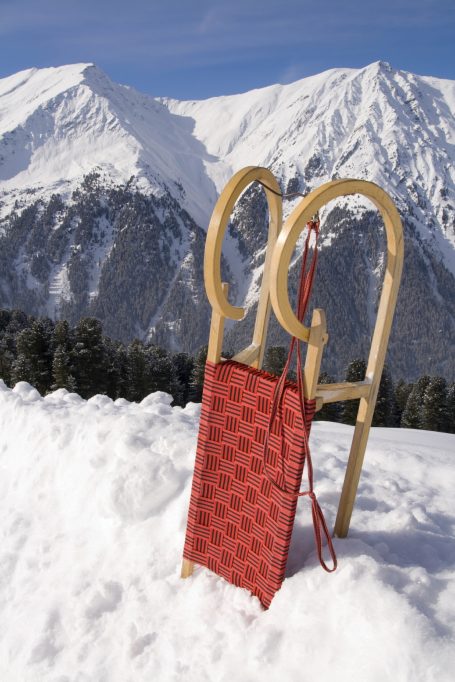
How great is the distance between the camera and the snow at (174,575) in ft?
13.8

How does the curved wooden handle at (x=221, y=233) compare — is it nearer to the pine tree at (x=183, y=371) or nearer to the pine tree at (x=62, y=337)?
the pine tree at (x=62, y=337)

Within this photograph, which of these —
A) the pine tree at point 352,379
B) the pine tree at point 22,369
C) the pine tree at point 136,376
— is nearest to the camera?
the pine tree at point 22,369

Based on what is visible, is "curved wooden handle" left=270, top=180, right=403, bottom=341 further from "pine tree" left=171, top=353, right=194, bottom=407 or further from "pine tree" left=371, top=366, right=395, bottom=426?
"pine tree" left=171, top=353, right=194, bottom=407

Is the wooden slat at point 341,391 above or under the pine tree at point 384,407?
above

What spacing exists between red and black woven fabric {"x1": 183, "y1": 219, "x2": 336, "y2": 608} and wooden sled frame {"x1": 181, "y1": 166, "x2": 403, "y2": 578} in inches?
10.0

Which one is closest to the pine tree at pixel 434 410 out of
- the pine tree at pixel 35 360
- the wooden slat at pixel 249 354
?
the pine tree at pixel 35 360

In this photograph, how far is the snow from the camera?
4.20 metres

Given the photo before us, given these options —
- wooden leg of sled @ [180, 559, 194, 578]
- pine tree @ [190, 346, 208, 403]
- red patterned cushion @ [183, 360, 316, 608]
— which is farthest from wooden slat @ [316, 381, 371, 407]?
pine tree @ [190, 346, 208, 403]

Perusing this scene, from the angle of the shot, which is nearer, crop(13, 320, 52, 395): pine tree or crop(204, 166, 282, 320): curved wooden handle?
crop(204, 166, 282, 320): curved wooden handle

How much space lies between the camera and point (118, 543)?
20.2ft

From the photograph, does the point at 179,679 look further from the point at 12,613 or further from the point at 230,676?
the point at 12,613

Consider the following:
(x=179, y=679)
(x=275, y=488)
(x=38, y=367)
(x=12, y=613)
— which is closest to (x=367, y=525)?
(x=275, y=488)

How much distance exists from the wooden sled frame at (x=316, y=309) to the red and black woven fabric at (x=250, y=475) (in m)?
0.25

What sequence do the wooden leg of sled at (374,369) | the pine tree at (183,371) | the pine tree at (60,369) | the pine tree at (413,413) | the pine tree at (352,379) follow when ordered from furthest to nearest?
1. the pine tree at (183,371)
2. the pine tree at (413,413)
3. the pine tree at (352,379)
4. the pine tree at (60,369)
5. the wooden leg of sled at (374,369)
